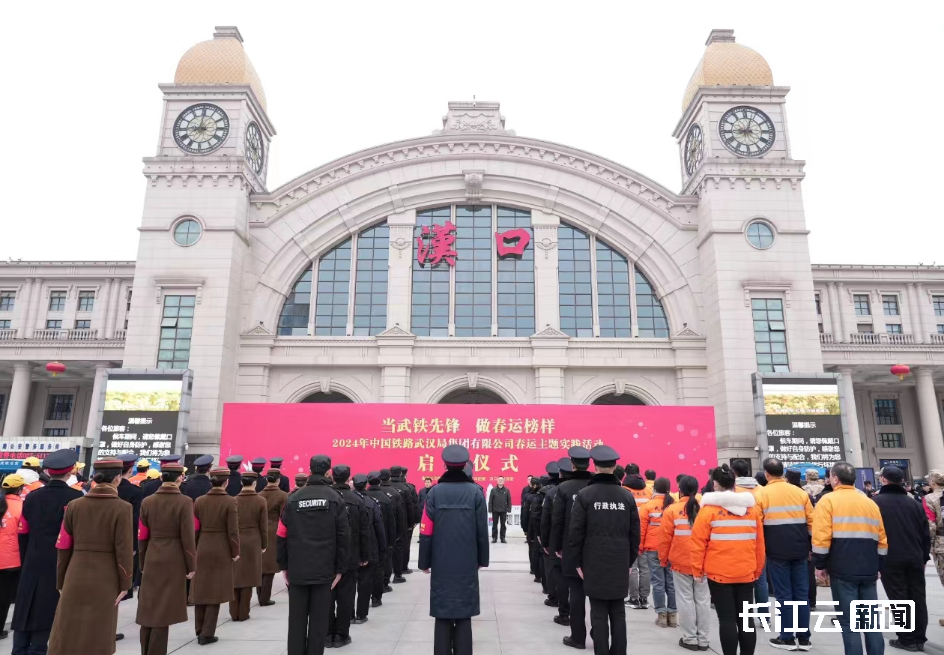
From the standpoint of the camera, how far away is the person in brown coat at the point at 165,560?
654 centimetres

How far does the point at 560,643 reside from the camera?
7.74 meters

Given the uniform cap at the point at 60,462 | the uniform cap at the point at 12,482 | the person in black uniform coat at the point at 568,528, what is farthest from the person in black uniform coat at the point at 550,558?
the uniform cap at the point at 12,482

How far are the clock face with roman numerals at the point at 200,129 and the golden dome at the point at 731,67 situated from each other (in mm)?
21317

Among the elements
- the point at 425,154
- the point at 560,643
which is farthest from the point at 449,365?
the point at 560,643

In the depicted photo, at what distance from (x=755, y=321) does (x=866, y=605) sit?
67.5 ft

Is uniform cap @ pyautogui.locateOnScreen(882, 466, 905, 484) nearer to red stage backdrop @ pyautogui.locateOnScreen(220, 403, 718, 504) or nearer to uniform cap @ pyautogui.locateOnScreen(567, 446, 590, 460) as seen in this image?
uniform cap @ pyautogui.locateOnScreen(567, 446, 590, 460)

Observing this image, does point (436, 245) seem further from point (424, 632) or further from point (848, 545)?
point (848, 545)

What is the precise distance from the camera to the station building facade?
25344 millimetres

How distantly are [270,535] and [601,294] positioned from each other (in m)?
20.3

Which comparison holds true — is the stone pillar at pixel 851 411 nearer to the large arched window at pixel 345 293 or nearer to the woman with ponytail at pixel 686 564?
the large arched window at pixel 345 293

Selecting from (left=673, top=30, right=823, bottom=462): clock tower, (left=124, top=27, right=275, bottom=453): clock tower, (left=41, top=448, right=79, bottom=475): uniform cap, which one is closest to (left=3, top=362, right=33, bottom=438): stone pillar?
(left=124, top=27, right=275, bottom=453): clock tower

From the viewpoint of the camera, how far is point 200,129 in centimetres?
2697

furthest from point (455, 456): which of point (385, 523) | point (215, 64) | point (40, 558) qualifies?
point (215, 64)

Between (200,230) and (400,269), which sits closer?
(200,230)
